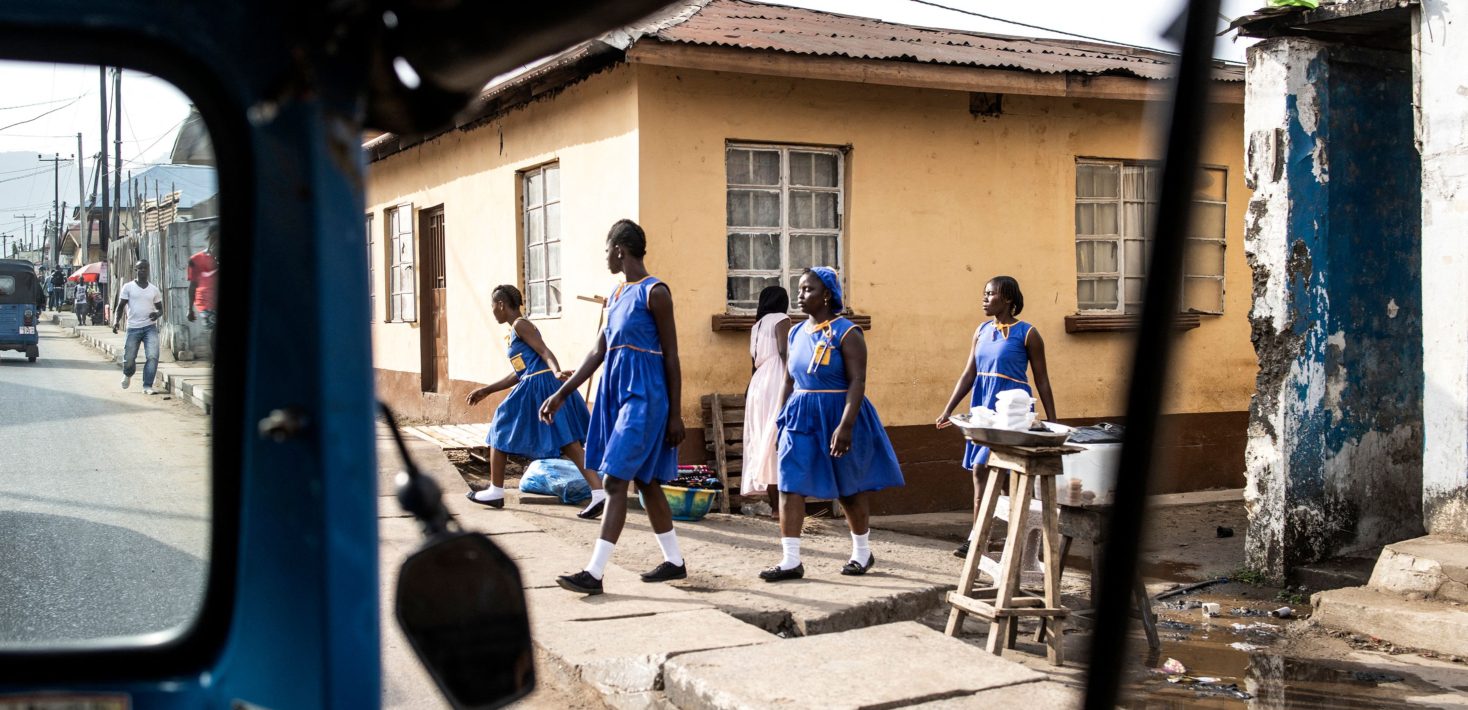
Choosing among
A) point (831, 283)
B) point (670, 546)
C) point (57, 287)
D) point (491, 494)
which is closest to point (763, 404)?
point (491, 494)

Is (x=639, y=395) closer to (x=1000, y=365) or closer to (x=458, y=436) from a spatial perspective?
(x=1000, y=365)

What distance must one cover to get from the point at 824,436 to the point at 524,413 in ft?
8.76

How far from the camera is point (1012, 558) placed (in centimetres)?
532

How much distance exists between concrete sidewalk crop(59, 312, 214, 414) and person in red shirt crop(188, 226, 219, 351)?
0.05m

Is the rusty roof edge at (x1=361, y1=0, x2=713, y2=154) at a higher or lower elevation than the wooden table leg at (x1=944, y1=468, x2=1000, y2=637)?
higher

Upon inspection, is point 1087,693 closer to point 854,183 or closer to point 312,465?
point 312,465

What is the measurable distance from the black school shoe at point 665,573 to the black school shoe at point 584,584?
489 millimetres

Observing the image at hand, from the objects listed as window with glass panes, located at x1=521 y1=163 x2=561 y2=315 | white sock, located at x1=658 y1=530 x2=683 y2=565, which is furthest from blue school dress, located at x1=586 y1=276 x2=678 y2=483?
window with glass panes, located at x1=521 y1=163 x2=561 y2=315

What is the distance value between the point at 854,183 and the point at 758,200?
811mm

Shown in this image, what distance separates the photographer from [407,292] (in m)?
14.0

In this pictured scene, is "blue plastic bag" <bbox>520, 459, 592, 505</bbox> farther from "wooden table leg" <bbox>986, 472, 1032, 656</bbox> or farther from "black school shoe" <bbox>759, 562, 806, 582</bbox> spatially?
"wooden table leg" <bbox>986, 472, 1032, 656</bbox>

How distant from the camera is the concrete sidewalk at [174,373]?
4.77 feet

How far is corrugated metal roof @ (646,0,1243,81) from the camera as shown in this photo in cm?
899

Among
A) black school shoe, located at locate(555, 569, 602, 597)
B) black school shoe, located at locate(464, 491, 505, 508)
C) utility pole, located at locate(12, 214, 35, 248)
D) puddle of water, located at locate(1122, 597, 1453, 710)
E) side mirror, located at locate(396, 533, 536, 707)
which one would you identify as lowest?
puddle of water, located at locate(1122, 597, 1453, 710)
